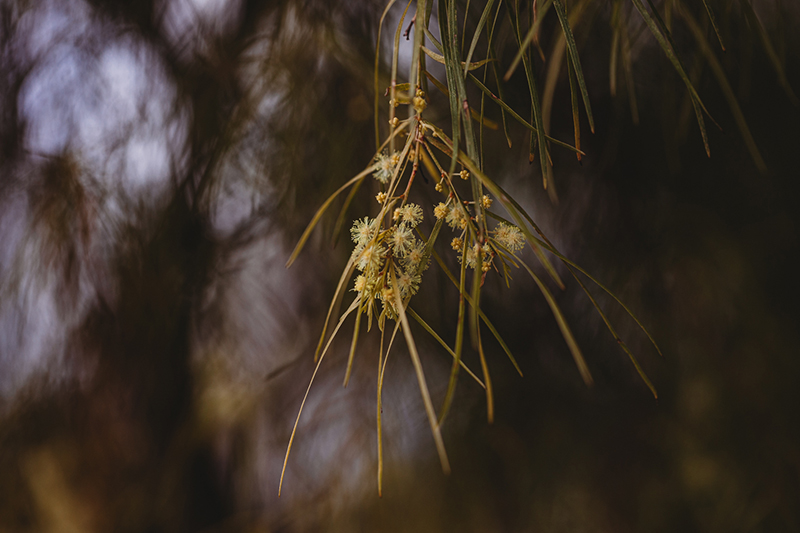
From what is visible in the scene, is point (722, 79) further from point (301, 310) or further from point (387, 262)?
point (301, 310)

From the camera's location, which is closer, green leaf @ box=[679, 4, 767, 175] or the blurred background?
green leaf @ box=[679, 4, 767, 175]

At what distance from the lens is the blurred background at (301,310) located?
0.57 m

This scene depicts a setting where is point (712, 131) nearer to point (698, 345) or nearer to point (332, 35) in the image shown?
point (698, 345)

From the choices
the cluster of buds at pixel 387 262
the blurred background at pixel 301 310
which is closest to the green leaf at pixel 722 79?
the cluster of buds at pixel 387 262

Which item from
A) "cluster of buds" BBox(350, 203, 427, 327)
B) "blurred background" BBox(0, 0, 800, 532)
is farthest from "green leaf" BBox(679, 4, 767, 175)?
"blurred background" BBox(0, 0, 800, 532)

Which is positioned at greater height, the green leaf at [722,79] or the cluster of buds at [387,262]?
the green leaf at [722,79]

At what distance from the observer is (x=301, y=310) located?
2.09 ft

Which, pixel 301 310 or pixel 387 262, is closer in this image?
pixel 387 262

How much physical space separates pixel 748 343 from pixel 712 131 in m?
0.27

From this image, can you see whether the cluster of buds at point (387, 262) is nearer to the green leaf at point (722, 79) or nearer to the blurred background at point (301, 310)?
the green leaf at point (722, 79)

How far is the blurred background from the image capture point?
57 centimetres

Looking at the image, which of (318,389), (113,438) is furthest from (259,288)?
(113,438)

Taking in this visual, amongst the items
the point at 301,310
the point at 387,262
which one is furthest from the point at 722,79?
the point at 301,310

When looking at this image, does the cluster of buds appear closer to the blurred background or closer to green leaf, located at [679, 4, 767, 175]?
green leaf, located at [679, 4, 767, 175]
